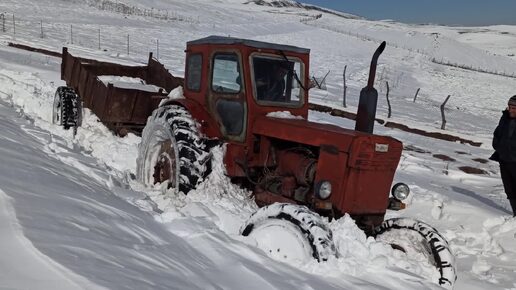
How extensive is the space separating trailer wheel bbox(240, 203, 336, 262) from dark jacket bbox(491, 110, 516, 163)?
3.68 m

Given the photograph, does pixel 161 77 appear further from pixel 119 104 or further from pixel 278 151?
pixel 278 151

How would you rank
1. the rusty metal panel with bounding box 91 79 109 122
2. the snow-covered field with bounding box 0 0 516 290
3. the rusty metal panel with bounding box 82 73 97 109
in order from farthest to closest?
the rusty metal panel with bounding box 82 73 97 109, the rusty metal panel with bounding box 91 79 109 122, the snow-covered field with bounding box 0 0 516 290

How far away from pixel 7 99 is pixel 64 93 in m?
1.44

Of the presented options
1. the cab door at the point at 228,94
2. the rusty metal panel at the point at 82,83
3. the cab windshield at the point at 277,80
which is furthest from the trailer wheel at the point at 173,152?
the rusty metal panel at the point at 82,83

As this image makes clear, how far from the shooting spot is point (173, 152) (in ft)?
19.2

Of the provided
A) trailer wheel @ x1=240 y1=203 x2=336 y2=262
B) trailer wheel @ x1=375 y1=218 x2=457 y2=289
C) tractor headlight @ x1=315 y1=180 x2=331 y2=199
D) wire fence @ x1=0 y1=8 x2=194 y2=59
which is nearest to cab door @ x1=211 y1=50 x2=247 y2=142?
tractor headlight @ x1=315 y1=180 x2=331 y2=199

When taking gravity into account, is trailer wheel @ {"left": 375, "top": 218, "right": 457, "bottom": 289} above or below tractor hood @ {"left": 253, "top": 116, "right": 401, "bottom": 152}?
below

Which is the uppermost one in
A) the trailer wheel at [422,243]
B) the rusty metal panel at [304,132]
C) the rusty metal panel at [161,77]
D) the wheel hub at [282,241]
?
the rusty metal panel at [304,132]

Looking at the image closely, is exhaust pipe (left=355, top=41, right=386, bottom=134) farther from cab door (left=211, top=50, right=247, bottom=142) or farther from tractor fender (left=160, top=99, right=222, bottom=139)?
tractor fender (left=160, top=99, right=222, bottom=139)

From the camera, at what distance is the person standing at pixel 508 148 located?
264 inches

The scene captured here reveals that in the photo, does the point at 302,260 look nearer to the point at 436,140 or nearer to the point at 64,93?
the point at 64,93

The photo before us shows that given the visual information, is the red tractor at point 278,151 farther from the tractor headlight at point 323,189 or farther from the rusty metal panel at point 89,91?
the rusty metal panel at point 89,91

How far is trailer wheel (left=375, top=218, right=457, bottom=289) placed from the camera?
4.49 metres

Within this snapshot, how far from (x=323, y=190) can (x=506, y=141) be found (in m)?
3.27
